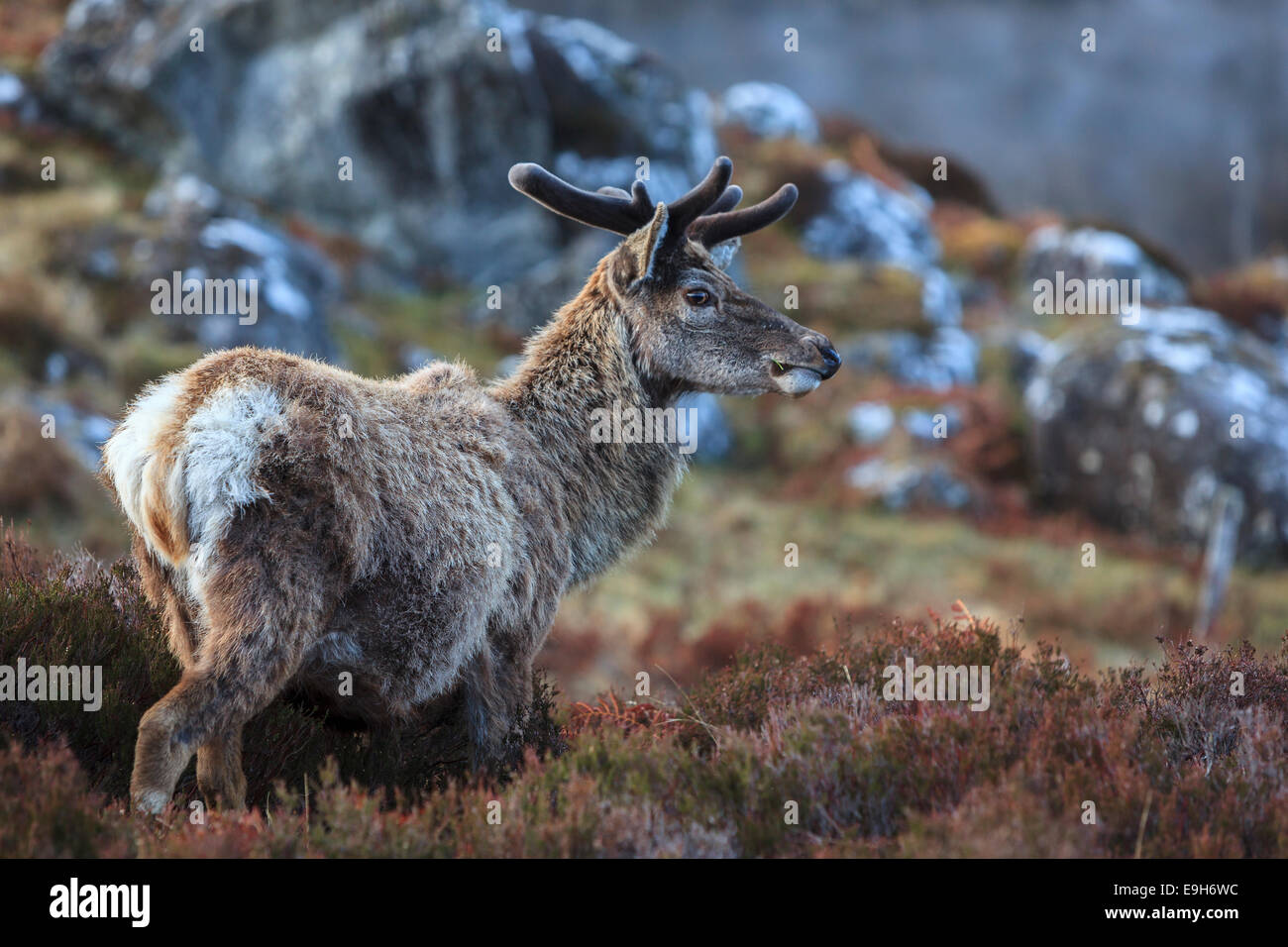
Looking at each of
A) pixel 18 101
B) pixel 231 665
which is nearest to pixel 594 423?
pixel 231 665

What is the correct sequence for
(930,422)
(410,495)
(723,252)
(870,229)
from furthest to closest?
1. (870,229)
2. (930,422)
3. (723,252)
4. (410,495)

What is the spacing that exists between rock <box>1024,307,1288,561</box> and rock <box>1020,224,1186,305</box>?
741 cm

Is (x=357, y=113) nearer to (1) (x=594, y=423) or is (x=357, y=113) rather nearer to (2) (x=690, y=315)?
(2) (x=690, y=315)

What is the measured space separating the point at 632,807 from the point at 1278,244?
29.3 meters

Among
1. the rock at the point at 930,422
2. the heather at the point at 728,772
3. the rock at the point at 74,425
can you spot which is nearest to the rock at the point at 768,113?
the rock at the point at 930,422

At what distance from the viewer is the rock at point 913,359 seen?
20.4 metres

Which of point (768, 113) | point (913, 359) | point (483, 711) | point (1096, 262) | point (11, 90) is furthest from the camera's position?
point (768, 113)

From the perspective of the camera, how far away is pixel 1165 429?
51.3 ft

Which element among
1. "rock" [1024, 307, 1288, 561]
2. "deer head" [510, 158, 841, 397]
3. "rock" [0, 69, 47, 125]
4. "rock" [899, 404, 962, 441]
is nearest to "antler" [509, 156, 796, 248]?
"deer head" [510, 158, 841, 397]

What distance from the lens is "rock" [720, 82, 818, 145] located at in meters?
31.1

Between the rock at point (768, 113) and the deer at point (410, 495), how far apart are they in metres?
25.7

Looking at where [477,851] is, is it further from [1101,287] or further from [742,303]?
[1101,287]

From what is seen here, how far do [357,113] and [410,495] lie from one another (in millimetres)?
18413

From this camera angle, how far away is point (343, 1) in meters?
21.7
